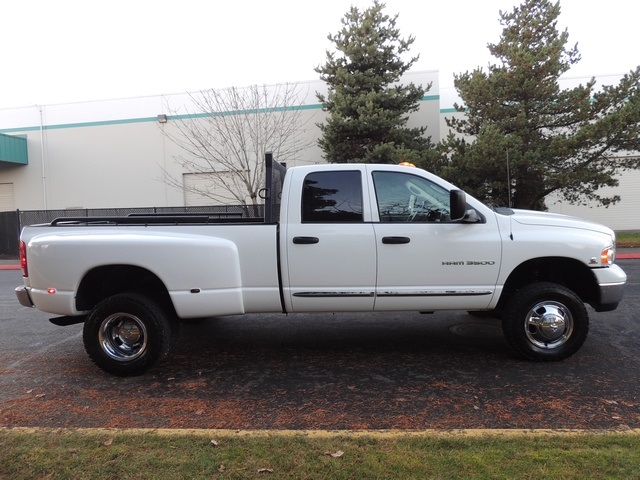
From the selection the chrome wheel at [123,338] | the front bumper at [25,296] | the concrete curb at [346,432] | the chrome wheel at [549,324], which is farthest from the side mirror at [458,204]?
the front bumper at [25,296]

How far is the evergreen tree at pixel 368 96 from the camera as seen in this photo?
55.8ft

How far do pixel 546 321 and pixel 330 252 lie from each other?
2249 mm

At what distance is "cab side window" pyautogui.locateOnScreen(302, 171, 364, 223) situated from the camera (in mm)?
4562

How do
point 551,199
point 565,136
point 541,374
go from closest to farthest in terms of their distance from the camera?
point 541,374
point 565,136
point 551,199

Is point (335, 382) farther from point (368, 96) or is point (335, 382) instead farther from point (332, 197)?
point (368, 96)

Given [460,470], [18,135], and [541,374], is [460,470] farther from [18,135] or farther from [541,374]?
[18,135]

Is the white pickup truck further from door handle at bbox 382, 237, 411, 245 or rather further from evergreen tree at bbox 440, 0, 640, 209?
evergreen tree at bbox 440, 0, 640, 209

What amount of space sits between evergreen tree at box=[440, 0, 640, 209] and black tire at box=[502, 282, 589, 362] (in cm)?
1070

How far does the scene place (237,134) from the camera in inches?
784

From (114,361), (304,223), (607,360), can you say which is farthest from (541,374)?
(114,361)

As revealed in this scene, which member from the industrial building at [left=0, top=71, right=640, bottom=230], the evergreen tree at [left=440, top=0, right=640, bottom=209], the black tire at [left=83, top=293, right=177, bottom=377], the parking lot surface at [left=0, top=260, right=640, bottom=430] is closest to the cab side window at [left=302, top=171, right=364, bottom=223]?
the parking lot surface at [left=0, top=260, right=640, bottom=430]

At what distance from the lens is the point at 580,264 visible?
458 cm

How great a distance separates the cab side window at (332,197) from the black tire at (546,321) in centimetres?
180

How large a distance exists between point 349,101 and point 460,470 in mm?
15937
